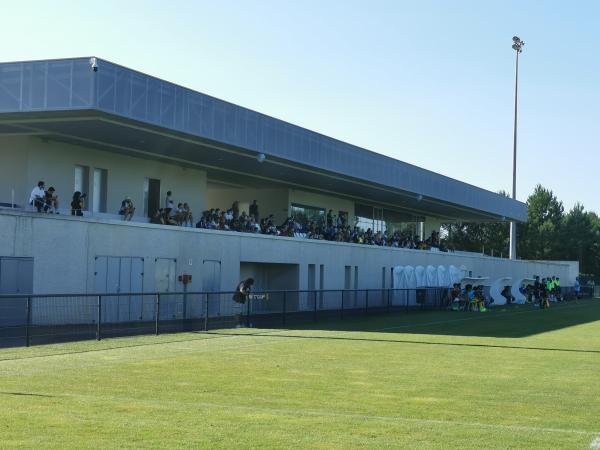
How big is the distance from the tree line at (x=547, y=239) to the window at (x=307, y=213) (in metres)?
70.4

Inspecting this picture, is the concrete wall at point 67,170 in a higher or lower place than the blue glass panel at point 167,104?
lower

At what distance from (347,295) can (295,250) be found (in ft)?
20.3

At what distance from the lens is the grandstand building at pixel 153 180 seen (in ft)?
99.9

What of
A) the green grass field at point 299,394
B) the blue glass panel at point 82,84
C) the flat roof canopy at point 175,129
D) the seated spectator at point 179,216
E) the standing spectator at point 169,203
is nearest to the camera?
the green grass field at point 299,394

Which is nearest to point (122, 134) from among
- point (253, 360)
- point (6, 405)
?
point (253, 360)

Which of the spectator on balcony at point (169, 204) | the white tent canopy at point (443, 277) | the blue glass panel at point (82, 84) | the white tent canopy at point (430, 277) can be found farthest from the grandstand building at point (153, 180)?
the white tent canopy at point (443, 277)

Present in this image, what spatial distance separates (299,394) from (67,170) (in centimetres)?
2556

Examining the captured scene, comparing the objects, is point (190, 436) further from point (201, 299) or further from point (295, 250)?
point (295, 250)

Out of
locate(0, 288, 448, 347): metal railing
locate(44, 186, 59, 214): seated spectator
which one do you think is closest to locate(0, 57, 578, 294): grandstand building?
locate(44, 186, 59, 214): seated spectator

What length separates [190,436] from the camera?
9.91 meters

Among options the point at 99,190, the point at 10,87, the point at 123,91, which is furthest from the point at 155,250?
the point at 10,87

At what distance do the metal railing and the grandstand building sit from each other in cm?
394

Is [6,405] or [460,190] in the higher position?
[460,190]

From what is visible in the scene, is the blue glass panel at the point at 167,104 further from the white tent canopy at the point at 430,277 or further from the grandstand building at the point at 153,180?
the white tent canopy at the point at 430,277
